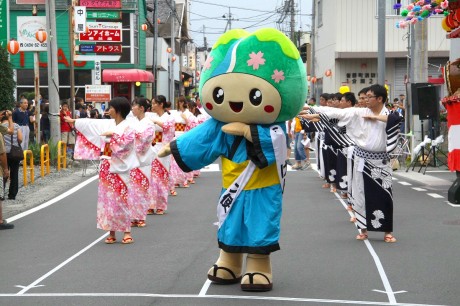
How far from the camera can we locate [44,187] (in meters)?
18.9

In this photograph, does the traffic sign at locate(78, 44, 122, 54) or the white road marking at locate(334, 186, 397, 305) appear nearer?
the white road marking at locate(334, 186, 397, 305)

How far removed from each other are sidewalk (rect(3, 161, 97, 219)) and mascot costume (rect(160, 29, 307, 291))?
700cm

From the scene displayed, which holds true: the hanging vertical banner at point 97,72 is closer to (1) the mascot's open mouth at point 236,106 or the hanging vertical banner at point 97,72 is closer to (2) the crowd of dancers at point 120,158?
(2) the crowd of dancers at point 120,158

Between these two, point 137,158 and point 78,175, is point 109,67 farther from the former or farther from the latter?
point 137,158

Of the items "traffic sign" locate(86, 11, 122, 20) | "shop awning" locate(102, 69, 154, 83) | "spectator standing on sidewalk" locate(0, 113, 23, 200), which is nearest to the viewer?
"spectator standing on sidewalk" locate(0, 113, 23, 200)

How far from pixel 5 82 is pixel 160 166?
28.5 ft

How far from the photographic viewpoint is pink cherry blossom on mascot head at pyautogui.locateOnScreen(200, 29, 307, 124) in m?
7.98

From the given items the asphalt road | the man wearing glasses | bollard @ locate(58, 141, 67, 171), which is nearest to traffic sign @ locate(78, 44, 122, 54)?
bollard @ locate(58, 141, 67, 171)

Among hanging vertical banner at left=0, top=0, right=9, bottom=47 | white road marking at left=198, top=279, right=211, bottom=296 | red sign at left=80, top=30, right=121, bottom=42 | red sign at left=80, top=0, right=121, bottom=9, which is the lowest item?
white road marking at left=198, top=279, right=211, bottom=296

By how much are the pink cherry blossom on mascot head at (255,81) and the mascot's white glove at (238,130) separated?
0.29 ft

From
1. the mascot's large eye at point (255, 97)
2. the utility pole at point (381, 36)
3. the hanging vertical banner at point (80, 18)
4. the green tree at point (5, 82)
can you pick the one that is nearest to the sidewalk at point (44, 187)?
the green tree at point (5, 82)

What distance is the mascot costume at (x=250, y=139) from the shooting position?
794cm

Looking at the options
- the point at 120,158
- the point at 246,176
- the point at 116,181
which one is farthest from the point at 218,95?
the point at 116,181

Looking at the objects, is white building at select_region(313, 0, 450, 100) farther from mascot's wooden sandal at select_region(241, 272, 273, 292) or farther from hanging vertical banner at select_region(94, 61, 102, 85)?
mascot's wooden sandal at select_region(241, 272, 273, 292)
